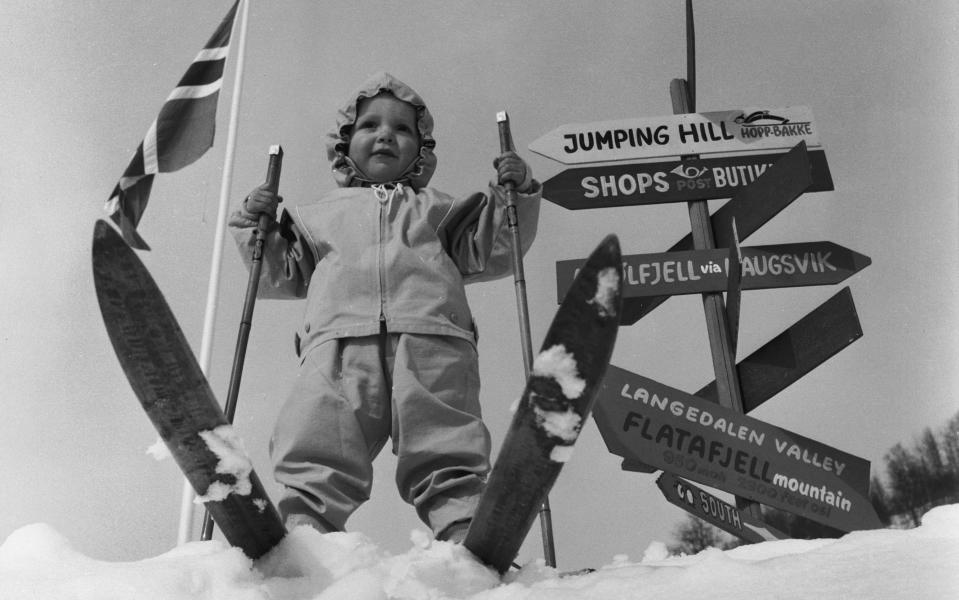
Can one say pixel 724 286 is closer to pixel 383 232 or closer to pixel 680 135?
pixel 680 135

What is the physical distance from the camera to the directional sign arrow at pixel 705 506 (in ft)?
13.0

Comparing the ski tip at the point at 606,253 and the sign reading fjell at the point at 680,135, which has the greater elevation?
the sign reading fjell at the point at 680,135

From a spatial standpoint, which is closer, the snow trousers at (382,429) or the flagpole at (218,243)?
the snow trousers at (382,429)

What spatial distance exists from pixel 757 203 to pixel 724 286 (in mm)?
503

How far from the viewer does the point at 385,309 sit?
8.80ft

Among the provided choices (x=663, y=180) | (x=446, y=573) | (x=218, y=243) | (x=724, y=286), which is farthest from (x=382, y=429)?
(x=218, y=243)

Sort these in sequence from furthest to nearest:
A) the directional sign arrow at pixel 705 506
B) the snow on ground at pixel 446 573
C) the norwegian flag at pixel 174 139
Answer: the norwegian flag at pixel 174 139 → the directional sign arrow at pixel 705 506 → the snow on ground at pixel 446 573

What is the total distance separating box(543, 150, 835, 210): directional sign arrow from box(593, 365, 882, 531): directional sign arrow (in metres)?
1.21

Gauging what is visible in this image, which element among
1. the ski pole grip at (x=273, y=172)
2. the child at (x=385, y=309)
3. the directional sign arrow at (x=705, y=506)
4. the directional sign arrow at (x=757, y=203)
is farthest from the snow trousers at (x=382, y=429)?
the directional sign arrow at (x=757, y=203)

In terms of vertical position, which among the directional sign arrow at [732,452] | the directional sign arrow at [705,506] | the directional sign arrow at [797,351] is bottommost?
the directional sign arrow at [705,506]

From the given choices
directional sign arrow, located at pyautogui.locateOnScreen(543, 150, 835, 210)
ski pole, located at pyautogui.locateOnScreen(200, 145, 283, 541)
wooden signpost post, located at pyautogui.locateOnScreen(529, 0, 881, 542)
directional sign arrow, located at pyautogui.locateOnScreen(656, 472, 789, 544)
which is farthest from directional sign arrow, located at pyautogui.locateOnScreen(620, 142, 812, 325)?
ski pole, located at pyautogui.locateOnScreen(200, 145, 283, 541)

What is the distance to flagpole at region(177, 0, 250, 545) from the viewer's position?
14.4ft

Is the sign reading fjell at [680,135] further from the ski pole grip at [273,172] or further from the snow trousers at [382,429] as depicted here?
the snow trousers at [382,429]

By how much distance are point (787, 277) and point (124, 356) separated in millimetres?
3750
